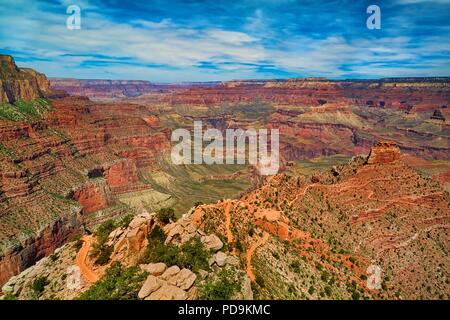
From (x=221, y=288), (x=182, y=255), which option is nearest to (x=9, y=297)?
(x=182, y=255)

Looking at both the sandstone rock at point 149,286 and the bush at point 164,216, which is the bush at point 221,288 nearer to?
the sandstone rock at point 149,286

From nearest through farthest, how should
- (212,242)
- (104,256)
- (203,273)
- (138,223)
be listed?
(203,273) → (212,242) → (138,223) → (104,256)

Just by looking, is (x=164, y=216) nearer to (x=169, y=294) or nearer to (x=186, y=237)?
(x=186, y=237)

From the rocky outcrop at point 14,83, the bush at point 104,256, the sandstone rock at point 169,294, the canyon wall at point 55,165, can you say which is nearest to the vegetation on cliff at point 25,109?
Result: the canyon wall at point 55,165

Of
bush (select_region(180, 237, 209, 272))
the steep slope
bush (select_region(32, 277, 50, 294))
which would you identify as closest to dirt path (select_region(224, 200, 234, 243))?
the steep slope

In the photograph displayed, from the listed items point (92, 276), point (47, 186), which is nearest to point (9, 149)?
point (47, 186)

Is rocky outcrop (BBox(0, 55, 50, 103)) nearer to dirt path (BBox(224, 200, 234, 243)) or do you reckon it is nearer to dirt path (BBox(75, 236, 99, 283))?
dirt path (BBox(75, 236, 99, 283))
